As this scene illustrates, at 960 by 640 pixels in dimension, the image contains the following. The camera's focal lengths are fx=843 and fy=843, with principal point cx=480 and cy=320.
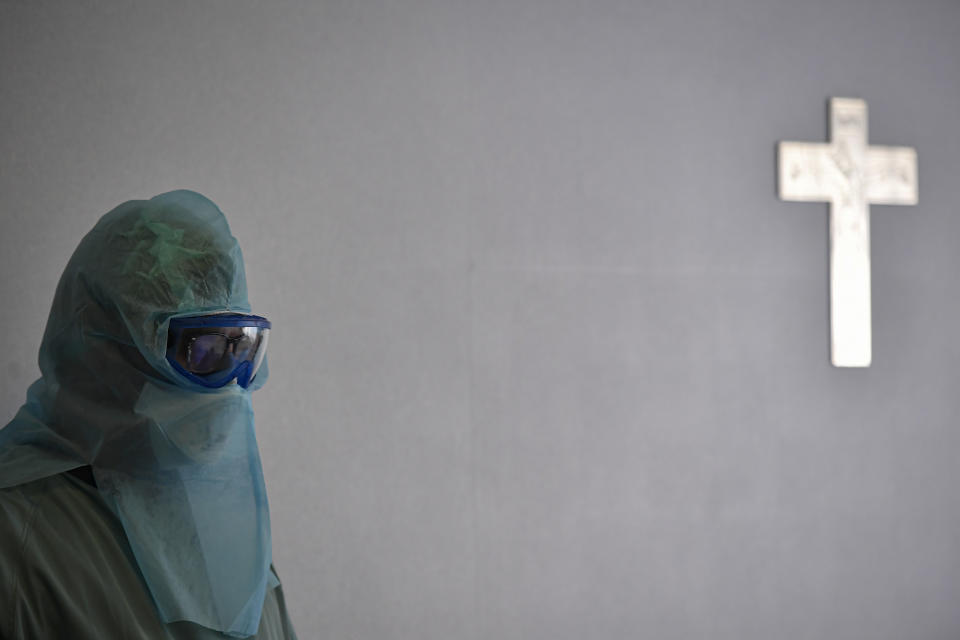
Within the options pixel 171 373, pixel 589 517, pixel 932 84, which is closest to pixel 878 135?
pixel 932 84

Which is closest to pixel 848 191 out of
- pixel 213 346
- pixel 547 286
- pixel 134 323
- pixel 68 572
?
pixel 547 286

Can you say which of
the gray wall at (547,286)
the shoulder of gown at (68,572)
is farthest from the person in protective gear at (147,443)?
the gray wall at (547,286)

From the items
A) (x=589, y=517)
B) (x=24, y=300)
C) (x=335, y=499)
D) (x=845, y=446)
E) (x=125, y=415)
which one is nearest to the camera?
(x=125, y=415)

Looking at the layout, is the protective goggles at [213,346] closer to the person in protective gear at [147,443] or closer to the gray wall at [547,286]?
the person in protective gear at [147,443]

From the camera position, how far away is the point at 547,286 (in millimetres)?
2725

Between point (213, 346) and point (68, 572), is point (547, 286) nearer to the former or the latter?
point (213, 346)

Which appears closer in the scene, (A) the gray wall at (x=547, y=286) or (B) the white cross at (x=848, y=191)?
(A) the gray wall at (x=547, y=286)

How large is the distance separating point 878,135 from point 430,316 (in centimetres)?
176

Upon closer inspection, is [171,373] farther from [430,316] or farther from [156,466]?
[430,316]

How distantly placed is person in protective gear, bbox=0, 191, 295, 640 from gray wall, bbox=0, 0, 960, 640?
1238mm

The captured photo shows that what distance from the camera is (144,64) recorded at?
8.07 ft

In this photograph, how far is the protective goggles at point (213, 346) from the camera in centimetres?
124

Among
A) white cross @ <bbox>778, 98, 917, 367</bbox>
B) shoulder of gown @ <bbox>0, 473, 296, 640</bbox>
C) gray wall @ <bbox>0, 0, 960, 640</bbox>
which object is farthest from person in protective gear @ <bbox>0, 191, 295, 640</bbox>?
white cross @ <bbox>778, 98, 917, 367</bbox>

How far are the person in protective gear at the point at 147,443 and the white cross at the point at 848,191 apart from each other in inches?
88.1
